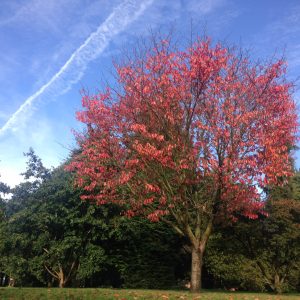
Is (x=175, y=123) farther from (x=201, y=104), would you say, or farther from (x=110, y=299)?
(x=110, y=299)

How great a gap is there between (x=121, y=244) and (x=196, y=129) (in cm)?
1194

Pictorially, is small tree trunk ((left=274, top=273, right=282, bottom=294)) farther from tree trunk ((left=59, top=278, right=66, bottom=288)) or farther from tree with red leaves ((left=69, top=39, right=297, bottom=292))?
tree trunk ((left=59, top=278, right=66, bottom=288))

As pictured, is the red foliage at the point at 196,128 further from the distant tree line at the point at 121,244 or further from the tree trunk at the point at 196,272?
the distant tree line at the point at 121,244

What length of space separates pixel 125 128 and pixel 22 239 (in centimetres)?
1189

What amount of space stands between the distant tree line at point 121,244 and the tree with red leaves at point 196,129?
286 inches

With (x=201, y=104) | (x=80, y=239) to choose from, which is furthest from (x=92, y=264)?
(x=201, y=104)

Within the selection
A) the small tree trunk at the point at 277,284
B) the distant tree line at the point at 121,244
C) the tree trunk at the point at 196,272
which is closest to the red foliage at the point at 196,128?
the tree trunk at the point at 196,272

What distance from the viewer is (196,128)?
13.6 meters

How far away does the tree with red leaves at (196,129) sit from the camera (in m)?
12.5

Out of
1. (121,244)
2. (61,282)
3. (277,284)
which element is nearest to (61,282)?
(61,282)

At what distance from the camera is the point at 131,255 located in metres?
22.7

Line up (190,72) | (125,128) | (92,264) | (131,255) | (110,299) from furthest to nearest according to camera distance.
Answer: (131,255) → (92,264) → (125,128) → (190,72) → (110,299)

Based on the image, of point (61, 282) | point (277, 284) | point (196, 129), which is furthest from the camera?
point (61, 282)

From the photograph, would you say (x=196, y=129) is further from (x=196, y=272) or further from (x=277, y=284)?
(x=277, y=284)
